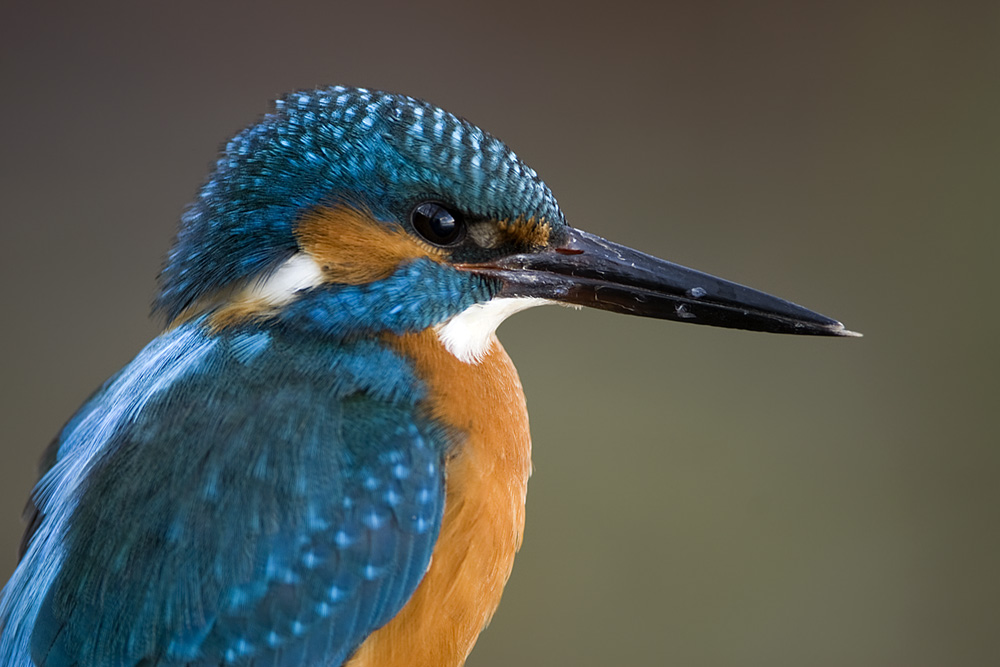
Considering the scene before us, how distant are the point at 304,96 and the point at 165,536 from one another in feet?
1.32

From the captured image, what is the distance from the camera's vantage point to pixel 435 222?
2.75 ft

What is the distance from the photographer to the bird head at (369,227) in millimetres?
829

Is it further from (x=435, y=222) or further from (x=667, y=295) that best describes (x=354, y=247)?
(x=667, y=295)

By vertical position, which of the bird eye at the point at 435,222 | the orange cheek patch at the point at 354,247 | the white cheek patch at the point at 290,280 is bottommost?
the white cheek patch at the point at 290,280

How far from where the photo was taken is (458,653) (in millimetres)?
852

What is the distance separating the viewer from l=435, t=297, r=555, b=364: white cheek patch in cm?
88

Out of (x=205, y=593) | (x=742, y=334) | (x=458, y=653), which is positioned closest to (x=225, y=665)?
(x=205, y=593)

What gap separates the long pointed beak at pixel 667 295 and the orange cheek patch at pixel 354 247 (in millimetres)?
170

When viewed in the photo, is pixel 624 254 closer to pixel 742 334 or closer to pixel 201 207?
pixel 201 207

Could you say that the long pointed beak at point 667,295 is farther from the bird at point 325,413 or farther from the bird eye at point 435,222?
the bird eye at point 435,222

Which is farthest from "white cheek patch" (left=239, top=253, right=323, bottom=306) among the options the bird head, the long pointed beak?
the long pointed beak

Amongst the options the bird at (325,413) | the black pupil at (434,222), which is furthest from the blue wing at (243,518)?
the black pupil at (434,222)

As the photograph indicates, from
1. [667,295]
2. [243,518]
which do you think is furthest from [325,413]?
[667,295]

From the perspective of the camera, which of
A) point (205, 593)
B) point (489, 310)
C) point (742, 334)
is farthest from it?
point (742, 334)
